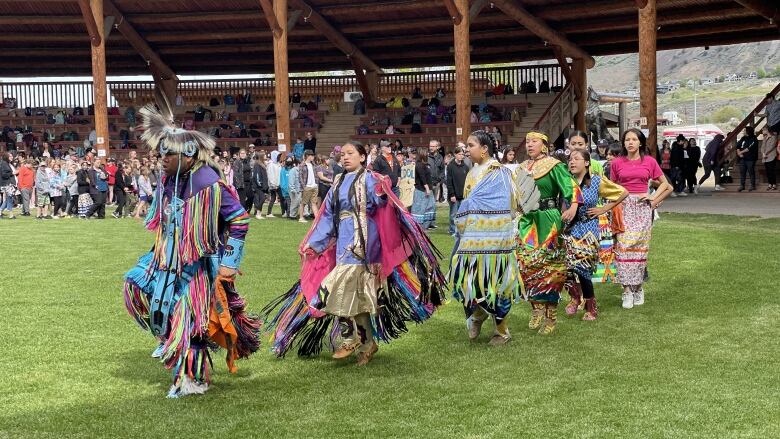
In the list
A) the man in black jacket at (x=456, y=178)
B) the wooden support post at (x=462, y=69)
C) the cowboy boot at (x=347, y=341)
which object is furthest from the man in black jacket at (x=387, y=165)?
the cowboy boot at (x=347, y=341)

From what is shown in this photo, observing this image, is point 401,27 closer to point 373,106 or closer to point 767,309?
point 373,106

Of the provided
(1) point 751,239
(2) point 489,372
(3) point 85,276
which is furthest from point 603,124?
(2) point 489,372

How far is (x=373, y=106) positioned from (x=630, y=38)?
9205mm

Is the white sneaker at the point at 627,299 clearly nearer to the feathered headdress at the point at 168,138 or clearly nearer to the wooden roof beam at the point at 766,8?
the feathered headdress at the point at 168,138

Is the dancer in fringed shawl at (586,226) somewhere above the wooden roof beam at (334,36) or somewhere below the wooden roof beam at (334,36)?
below

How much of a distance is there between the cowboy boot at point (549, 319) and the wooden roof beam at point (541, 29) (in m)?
20.2

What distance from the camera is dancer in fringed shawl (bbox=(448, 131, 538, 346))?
7.32 meters

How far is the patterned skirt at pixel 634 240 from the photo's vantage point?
351 inches

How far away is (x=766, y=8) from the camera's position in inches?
1040

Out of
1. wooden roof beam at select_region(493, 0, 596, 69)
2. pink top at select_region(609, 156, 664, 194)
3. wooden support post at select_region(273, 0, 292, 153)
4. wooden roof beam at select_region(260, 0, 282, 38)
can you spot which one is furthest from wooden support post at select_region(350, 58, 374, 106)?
pink top at select_region(609, 156, 664, 194)

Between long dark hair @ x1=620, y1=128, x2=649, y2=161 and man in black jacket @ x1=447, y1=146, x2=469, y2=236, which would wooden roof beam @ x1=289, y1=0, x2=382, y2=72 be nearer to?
man in black jacket @ x1=447, y1=146, x2=469, y2=236

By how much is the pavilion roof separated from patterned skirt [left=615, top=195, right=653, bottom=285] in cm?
1838

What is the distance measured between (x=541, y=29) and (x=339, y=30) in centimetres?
693

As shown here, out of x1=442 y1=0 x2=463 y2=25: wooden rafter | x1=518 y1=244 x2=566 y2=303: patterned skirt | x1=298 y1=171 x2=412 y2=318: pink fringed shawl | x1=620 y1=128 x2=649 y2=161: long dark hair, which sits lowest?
x1=518 y1=244 x2=566 y2=303: patterned skirt
